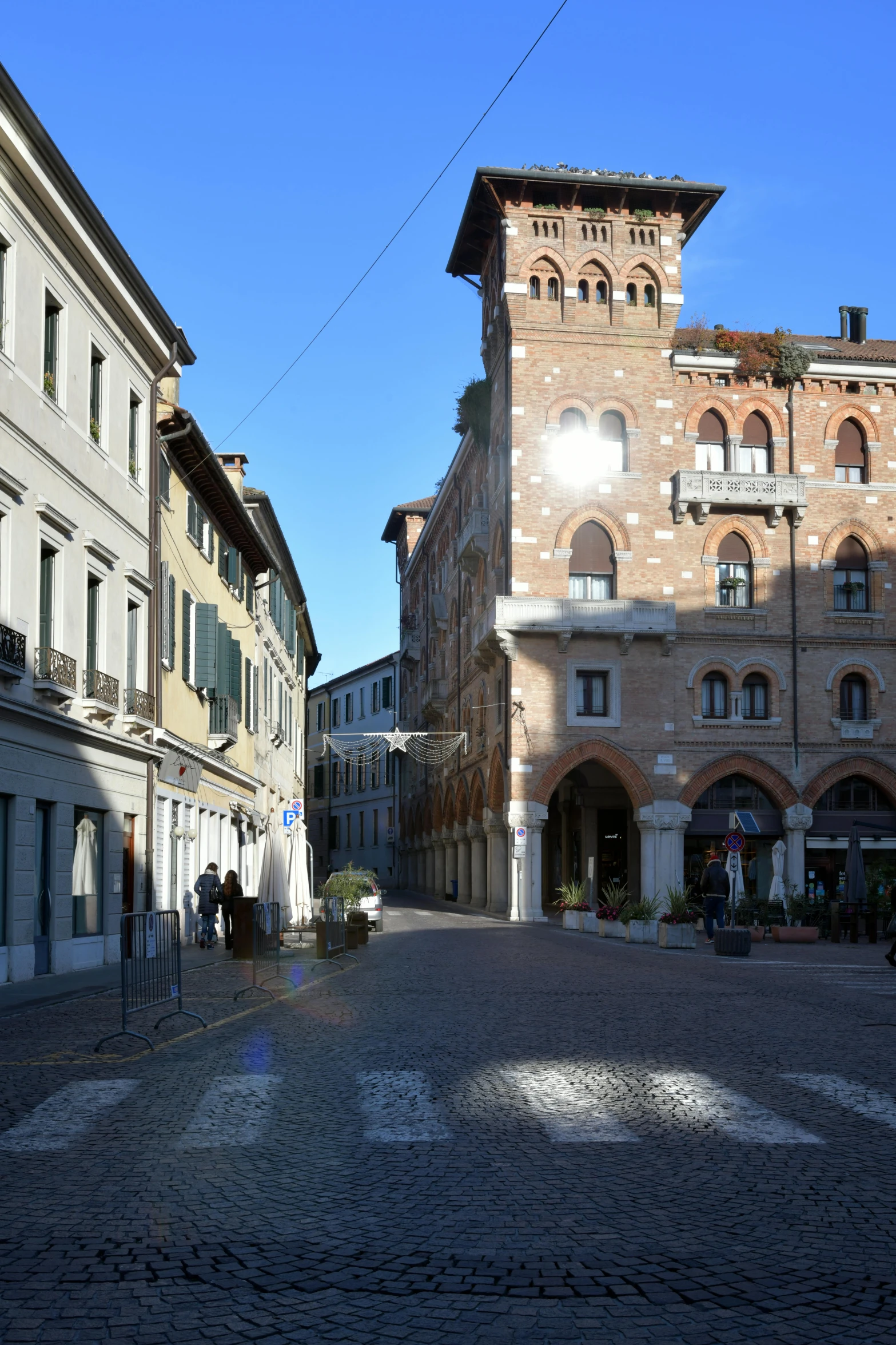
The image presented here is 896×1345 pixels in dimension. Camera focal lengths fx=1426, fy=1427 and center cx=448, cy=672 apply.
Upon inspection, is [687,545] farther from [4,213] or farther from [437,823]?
[4,213]

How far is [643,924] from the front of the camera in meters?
30.7

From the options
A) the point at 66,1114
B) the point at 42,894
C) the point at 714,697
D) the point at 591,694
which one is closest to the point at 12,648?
the point at 42,894

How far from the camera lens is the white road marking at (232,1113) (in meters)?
7.84

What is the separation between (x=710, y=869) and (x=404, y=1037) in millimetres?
18852

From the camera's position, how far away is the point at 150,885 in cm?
2534

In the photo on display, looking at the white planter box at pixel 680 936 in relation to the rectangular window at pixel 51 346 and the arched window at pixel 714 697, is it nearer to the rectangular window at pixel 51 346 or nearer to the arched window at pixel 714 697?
the rectangular window at pixel 51 346

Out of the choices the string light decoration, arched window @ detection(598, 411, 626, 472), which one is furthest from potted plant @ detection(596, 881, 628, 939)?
arched window @ detection(598, 411, 626, 472)

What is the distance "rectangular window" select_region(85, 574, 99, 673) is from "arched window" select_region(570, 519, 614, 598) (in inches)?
937

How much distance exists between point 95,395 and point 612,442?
972 inches

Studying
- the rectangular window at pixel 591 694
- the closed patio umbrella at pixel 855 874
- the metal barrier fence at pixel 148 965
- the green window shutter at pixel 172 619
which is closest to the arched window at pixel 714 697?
the rectangular window at pixel 591 694

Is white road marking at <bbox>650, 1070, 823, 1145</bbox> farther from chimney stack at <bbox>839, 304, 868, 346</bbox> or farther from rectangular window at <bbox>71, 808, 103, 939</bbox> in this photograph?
chimney stack at <bbox>839, 304, 868, 346</bbox>

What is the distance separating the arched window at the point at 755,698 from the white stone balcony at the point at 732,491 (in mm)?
5284

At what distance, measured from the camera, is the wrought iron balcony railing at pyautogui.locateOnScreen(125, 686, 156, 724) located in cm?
2366

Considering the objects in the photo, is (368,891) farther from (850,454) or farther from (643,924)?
(850,454)
